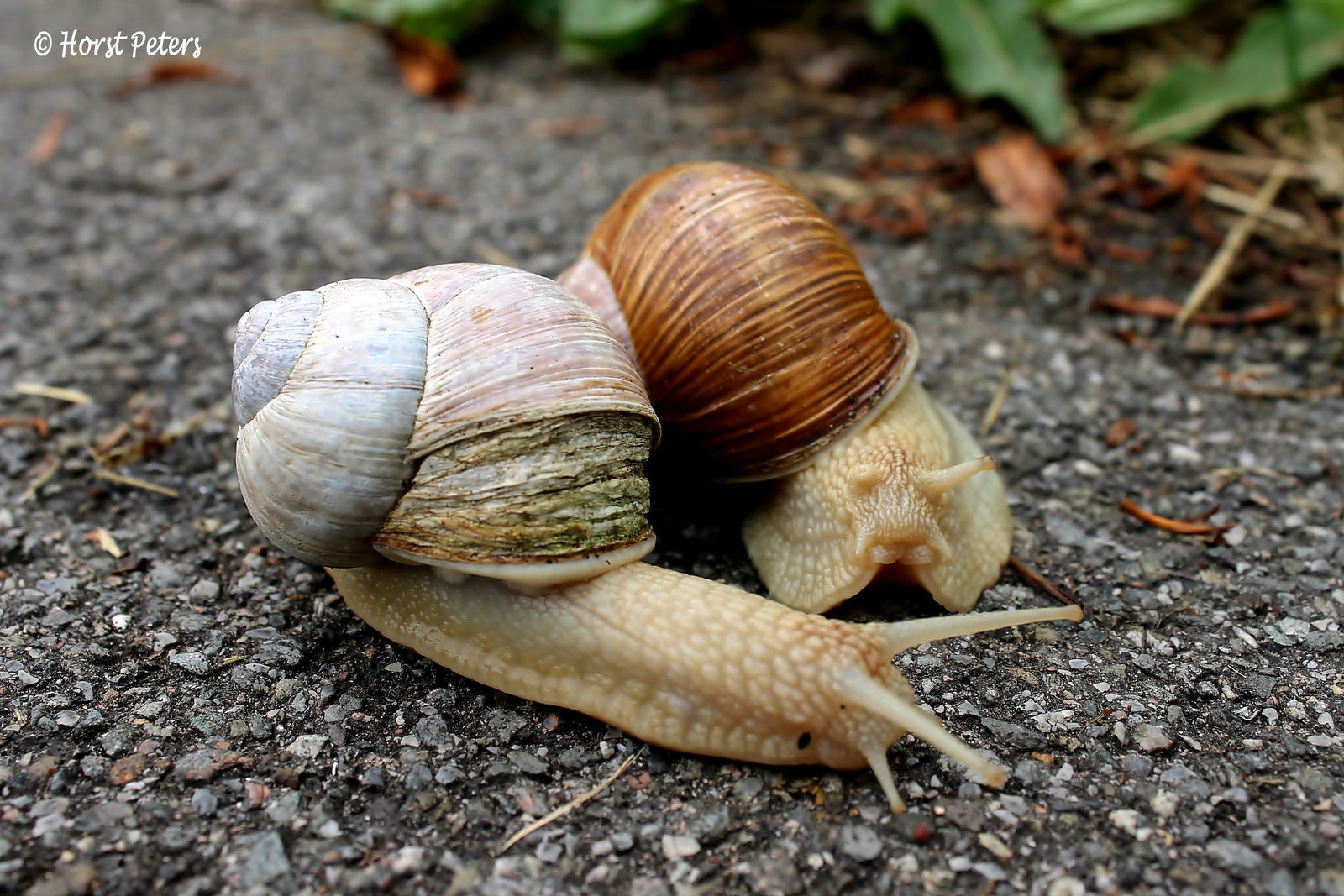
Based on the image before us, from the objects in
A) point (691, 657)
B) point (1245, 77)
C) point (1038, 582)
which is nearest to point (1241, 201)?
point (1245, 77)

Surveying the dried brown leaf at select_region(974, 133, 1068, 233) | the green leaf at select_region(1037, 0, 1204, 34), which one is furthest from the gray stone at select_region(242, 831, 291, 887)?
the green leaf at select_region(1037, 0, 1204, 34)

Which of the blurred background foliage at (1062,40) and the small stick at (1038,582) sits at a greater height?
the blurred background foliage at (1062,40)

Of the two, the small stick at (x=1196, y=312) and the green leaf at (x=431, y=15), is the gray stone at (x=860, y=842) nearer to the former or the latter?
the small stick at (x=1196, y=312)

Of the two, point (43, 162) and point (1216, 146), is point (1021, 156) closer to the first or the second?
point (1216, 146)

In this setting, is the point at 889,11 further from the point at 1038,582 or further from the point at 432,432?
the point at 432,432

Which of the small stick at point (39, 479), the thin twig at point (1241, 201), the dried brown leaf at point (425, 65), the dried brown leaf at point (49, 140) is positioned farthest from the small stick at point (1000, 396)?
the dried brown leaf at point (49, 140)

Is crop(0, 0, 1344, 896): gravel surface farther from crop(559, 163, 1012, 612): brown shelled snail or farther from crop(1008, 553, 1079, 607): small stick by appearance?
crop(559, 163, 1012, 612): brown shelled snail
